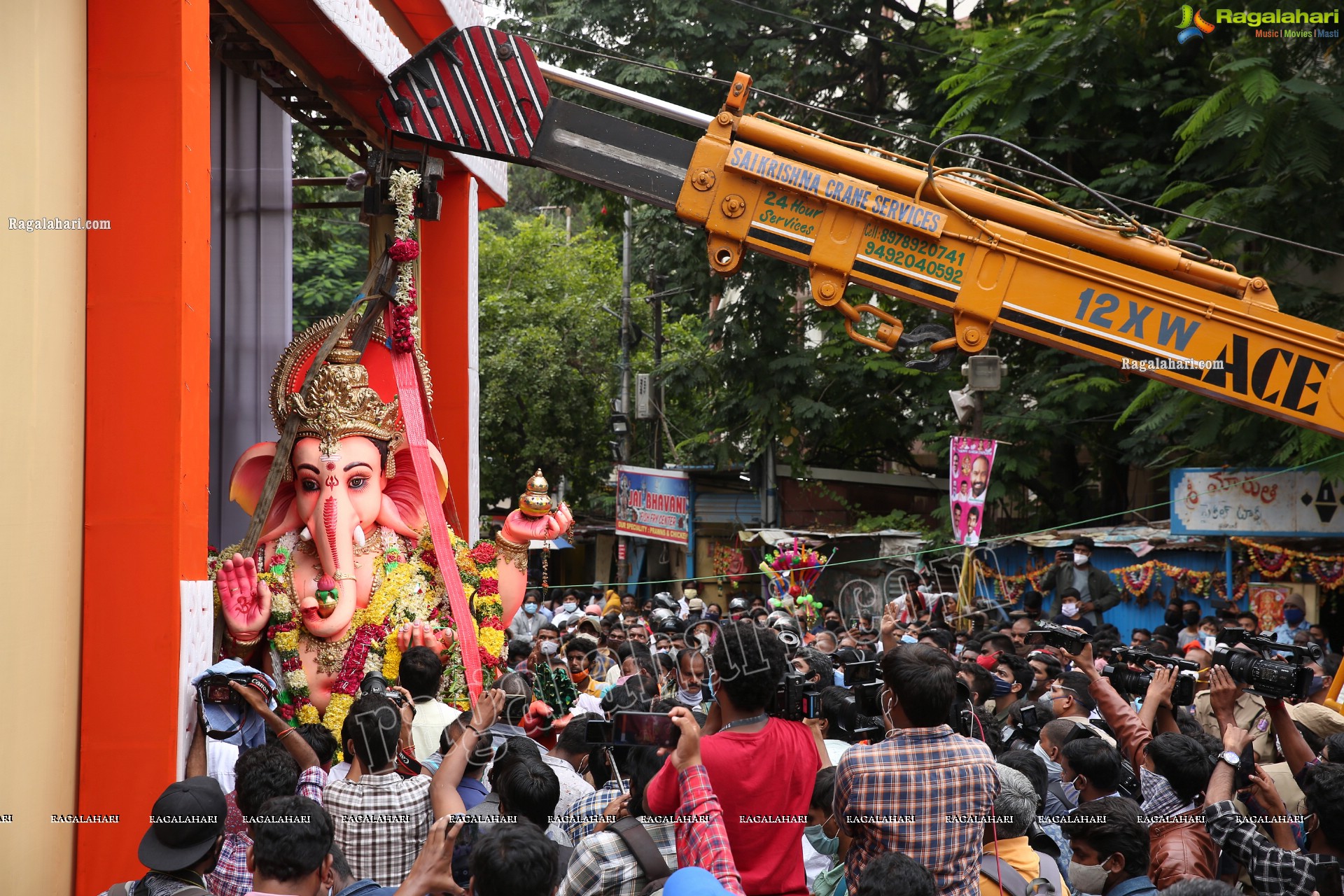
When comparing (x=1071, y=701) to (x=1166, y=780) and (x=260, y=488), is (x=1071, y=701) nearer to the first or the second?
(x=1166, y=780)

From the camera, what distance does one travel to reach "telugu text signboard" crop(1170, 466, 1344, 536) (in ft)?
38.4

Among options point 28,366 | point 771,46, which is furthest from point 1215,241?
point 28,366

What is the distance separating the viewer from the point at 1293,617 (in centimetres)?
1157

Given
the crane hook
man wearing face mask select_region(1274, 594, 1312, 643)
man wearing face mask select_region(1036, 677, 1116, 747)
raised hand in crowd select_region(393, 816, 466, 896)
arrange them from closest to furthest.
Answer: raised hand in crowd select_region(393, 816, 466, 896)
man wearing face mask select_region(1036, 677, 1116, 747)
the crane hook
man wearing face mask select_region(1274, 594, 1312, 643)

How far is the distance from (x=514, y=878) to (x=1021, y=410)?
14311mm

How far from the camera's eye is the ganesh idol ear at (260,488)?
7.71 metres

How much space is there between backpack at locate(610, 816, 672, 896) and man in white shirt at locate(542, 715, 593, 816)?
95cm

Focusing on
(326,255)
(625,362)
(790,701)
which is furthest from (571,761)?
(326,255)

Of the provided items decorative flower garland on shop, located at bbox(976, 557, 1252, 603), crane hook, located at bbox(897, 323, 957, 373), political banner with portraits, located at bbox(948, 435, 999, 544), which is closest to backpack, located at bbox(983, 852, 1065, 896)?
crane hook, located at bbox(897, 323, 957, 373)

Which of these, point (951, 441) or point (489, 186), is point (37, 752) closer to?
point (489, 186)

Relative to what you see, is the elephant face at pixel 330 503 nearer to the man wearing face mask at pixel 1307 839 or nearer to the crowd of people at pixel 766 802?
the crowd of people at pixel 766 802

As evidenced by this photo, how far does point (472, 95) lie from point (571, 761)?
4559 mm

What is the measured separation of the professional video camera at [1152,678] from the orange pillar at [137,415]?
413 cm

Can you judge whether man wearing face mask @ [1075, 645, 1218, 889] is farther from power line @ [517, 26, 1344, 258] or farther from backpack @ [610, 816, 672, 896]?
power line @ [517, 26, 1344, 258]
